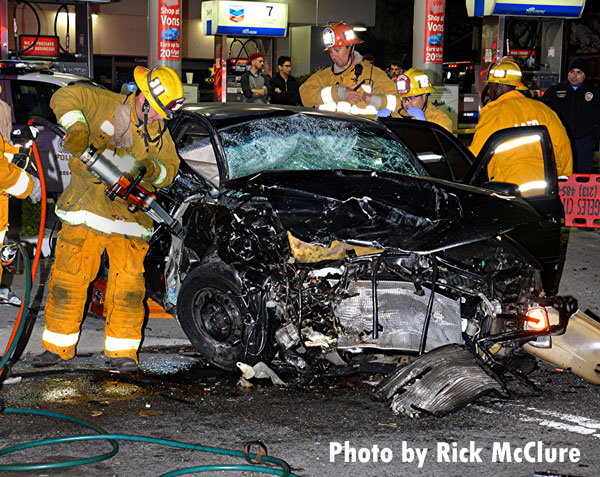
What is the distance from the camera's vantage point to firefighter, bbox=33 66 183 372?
5609 mm

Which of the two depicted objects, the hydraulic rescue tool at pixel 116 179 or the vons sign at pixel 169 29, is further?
the vons sign at pixel 169 29

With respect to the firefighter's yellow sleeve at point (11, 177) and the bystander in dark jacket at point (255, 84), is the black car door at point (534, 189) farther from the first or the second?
the bystander in dark jacket at point (255, 84)

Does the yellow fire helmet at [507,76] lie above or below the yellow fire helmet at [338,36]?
below

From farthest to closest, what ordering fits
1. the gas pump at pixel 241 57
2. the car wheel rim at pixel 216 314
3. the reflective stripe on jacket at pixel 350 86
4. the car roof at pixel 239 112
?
the gas pump at pixel 241 57
the reflective stripe on jacket at pixel 350 86
the car roof at pixel 239 112
the car wheel rim at pixel 216 314

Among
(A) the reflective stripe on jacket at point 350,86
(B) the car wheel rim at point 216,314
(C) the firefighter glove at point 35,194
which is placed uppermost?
(A) the reflective stripe on jacket at point 350,86

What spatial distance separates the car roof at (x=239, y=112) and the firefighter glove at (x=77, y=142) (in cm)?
99

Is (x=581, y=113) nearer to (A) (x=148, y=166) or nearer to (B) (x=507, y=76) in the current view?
(B) (x=507, y=76)

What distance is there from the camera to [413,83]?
325 inches

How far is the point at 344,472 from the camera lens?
4133 mm

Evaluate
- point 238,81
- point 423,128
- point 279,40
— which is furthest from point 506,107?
point 279,40

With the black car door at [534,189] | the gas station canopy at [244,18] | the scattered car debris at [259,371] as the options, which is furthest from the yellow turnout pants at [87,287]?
the gas station canopy at [244,18]

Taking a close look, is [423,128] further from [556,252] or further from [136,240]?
[136,240]

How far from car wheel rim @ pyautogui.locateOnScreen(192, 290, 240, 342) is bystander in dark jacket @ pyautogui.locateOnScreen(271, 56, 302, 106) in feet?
33.3

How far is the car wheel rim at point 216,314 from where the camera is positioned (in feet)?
18.1
